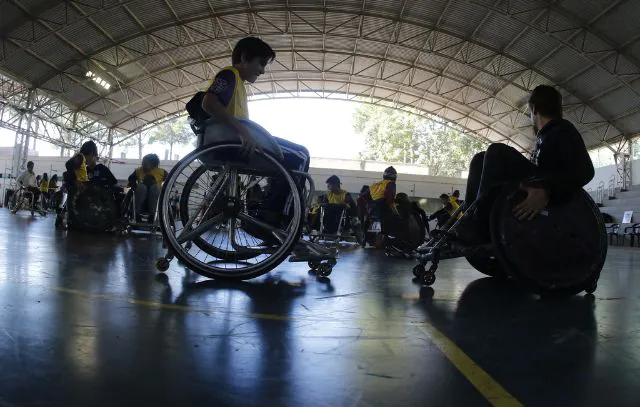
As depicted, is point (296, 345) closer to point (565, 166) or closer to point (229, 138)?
point (229, 138)

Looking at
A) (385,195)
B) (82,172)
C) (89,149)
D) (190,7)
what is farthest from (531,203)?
(190,7)

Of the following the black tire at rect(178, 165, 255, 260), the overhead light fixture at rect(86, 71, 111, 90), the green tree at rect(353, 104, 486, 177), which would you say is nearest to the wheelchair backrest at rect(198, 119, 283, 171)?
the black tire at rect(178, 165, 255, 260)

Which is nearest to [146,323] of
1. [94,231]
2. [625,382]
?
[625,382]

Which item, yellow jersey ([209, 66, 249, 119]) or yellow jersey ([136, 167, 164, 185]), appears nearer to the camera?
yellow jersey ([209, 66, 249, 119])

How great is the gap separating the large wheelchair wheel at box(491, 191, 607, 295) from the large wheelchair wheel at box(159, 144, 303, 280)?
1.08 meters

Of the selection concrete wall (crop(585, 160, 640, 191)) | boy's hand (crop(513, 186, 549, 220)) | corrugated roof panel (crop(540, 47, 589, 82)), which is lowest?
boy's hand (crop(513, 186, 549, 220))

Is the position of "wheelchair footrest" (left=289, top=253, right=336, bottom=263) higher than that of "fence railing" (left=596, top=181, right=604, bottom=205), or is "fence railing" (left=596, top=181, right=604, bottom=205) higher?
"fence railing" (left=596, top=181, right=604, bottom=205)

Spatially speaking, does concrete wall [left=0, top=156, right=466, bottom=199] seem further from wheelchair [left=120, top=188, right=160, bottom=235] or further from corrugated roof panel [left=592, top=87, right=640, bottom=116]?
wheelchair [left=120, top=188, right=160, bottom=235]

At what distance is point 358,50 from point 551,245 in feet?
63.6

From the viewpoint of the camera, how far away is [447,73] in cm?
2141

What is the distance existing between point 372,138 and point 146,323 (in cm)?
3789

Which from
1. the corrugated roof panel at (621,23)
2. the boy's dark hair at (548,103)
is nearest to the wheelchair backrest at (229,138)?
the boy's dark hair at (548,103)

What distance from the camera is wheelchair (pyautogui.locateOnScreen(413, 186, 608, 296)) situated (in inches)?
91.2

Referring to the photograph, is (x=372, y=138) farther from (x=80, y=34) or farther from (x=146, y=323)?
(x=146, y=323)
